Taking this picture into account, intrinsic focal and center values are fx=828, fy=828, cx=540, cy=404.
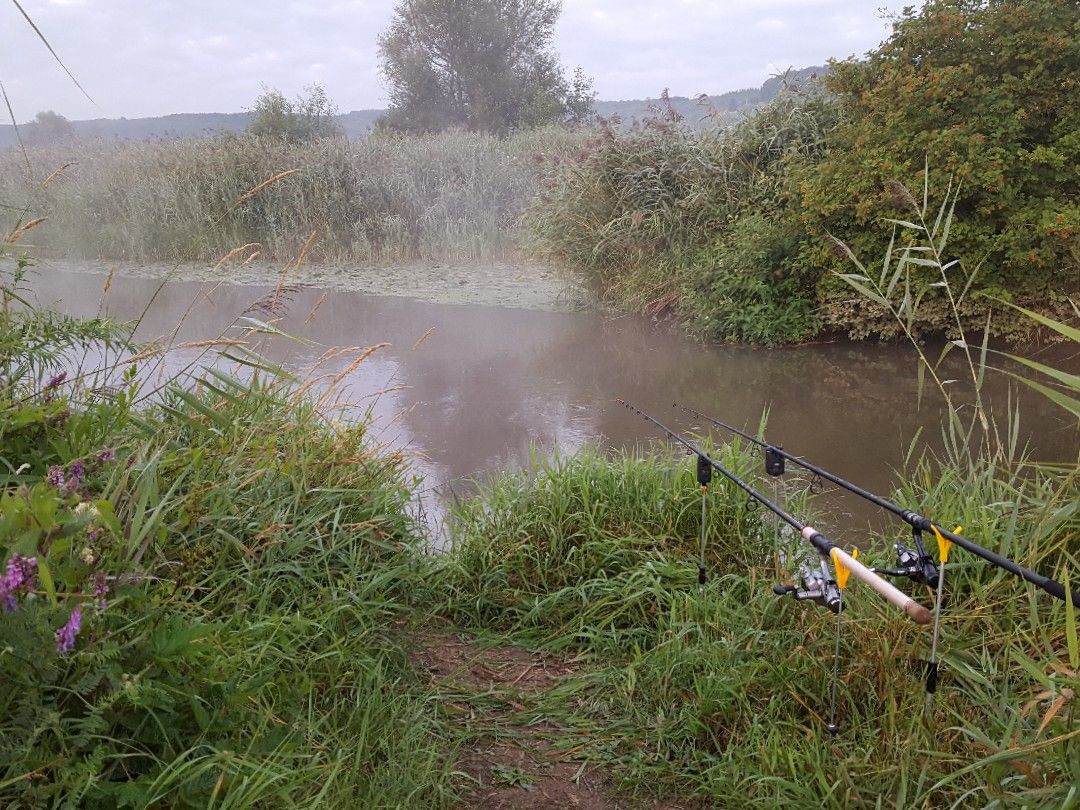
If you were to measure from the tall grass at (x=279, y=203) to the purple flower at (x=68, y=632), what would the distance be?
32.8 ft

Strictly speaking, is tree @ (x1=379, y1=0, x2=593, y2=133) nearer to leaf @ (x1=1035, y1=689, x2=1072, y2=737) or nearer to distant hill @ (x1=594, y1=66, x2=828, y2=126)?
distant hill @ (x1=594, y1=66, x2=828, y2=126)

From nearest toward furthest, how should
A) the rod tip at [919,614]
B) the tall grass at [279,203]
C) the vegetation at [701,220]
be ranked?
the rod tip at [919,614]
the vegetation at [701,220]
the tall grass at [279,203]

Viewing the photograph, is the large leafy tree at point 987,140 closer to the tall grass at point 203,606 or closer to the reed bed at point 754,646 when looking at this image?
the reed bed at point 754,646

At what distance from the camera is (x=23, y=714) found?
1136 mm

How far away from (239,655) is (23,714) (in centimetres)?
50

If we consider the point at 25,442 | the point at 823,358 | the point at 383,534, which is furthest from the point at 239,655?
the point at 823,358

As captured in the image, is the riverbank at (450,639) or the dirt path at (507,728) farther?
the dirt path at (507,728)

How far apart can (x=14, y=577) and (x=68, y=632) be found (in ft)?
0.36

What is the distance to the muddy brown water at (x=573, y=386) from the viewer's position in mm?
4320

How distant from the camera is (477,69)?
1756cm

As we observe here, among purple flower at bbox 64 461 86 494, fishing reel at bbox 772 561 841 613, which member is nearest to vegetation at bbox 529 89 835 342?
fishing reel at bbox 772 561 841 613

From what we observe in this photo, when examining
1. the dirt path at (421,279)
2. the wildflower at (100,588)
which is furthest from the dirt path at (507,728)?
the dirt path at (421,279)

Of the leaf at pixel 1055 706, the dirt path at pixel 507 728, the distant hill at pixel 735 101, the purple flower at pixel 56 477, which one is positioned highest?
the distant hill at pixel 735 101

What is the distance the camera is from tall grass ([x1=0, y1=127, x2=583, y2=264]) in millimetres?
10820
